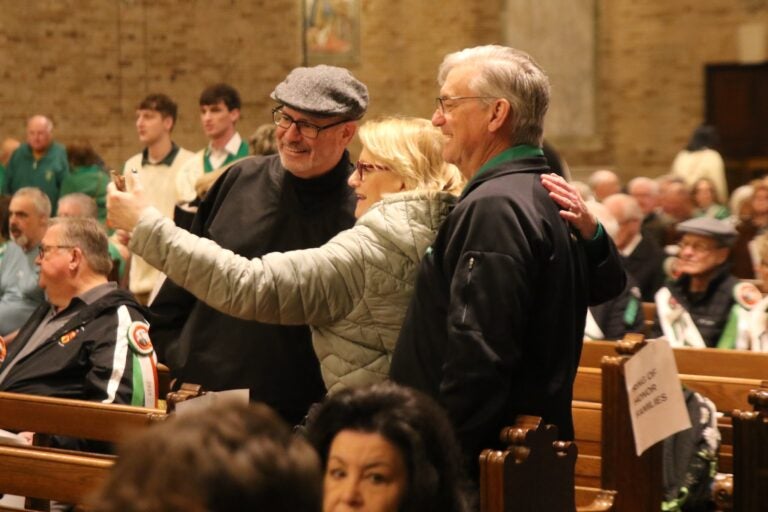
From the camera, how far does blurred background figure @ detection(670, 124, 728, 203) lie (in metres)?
14.5

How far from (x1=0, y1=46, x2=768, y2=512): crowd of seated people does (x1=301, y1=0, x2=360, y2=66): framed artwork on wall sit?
1161 centimetres

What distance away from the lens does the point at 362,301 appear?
3342mm

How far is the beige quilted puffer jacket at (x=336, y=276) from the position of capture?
10.6 ft

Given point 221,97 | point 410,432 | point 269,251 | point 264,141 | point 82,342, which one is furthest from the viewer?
point 221,97

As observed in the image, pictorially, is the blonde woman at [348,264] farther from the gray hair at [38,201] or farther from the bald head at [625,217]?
the bald head at [625,217]

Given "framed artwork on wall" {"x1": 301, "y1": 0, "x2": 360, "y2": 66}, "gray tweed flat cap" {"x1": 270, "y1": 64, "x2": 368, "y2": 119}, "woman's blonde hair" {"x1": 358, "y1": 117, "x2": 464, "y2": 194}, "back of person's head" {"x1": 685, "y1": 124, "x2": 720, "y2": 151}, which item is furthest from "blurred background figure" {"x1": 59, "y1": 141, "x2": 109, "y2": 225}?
"woman's blonde hair" {"x1": 358, "y1": 117, "x2": 464, "y2": 194}

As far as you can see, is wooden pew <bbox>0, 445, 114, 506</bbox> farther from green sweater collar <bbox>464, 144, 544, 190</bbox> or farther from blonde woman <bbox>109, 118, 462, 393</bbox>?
green sweater collar <bbox>464, 144, 544, 190</bbox>

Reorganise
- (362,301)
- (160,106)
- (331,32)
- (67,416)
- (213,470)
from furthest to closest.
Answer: (331,32), (160,106), (67,416), (362,301), (213,470)

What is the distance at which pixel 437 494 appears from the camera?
8.57ft

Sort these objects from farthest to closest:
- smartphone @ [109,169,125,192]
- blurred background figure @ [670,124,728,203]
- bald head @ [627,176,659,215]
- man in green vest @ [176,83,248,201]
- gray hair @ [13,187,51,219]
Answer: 1. blurred background figure @ [670,124,728,203]
2. bald head @ [627,176,659,215]
3. man in green vest @ [176,83,248,201]
4. gray hair @ [13,187,51,219]
5. smartphone @ [109,169,125,192]

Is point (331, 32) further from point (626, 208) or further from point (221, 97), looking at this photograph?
point (626, 208)

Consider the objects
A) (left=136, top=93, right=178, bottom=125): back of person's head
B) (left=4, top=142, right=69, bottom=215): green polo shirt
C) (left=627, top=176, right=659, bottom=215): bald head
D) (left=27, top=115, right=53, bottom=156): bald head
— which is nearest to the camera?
(left=136, top=93, right=178, bottom=125): back of person's head

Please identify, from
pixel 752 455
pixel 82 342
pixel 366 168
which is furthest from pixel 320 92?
pixel 752 455

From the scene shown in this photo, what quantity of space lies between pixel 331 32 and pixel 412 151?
517 inches
